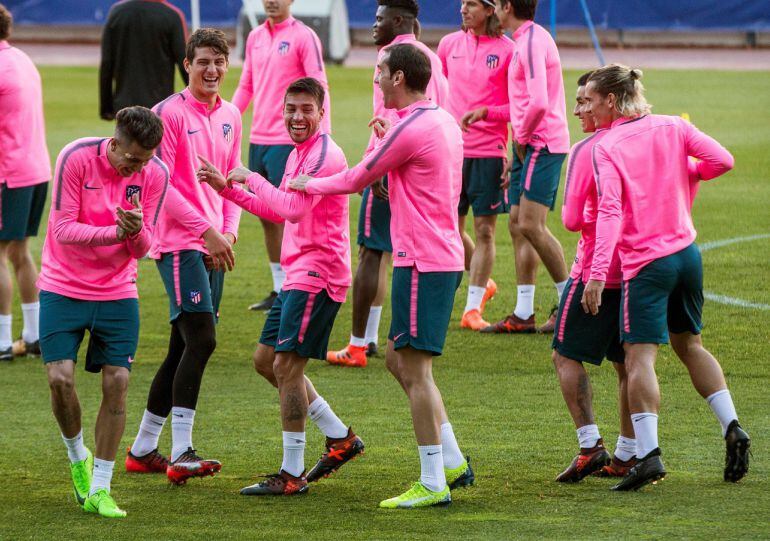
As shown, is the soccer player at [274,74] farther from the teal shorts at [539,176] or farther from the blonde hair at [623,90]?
the blonde hair at [623,90]

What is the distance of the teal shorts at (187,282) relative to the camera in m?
6.46

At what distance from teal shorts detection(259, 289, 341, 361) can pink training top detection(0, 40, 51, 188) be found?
348 centimetres

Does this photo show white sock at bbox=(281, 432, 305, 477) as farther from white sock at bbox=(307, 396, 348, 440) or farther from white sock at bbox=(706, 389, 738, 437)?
white sock at bbox=(706, 389, 738, 437)

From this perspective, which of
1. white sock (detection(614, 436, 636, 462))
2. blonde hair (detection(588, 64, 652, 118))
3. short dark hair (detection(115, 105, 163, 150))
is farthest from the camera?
white sock (detection(614, 436, 636, 462))

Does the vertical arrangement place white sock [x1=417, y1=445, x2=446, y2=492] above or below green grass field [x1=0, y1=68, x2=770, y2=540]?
above

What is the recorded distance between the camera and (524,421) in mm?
7270

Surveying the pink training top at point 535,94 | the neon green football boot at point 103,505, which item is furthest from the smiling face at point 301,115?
the pink training top at point 535,94

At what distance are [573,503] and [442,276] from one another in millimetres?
1165

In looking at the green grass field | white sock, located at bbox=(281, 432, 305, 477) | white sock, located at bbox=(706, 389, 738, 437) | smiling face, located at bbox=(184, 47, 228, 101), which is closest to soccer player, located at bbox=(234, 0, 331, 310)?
the green grass field

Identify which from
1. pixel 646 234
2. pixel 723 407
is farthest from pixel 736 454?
pixel 646 234

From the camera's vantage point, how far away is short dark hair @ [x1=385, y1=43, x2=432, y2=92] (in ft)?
19.0

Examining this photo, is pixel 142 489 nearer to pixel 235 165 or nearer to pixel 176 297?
pixel 176 297

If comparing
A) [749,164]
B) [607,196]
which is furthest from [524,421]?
[749,164]

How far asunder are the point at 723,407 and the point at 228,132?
2858 mm
